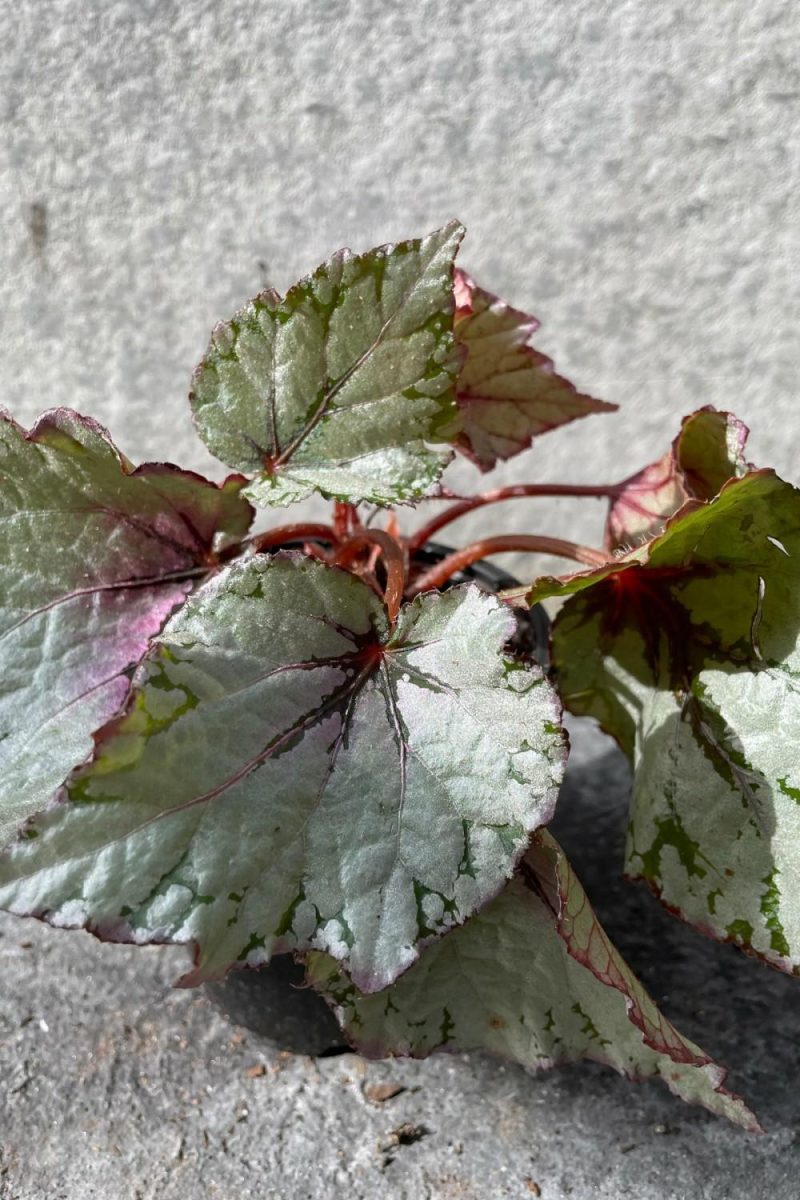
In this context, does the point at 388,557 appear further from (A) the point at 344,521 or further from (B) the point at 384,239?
(B) the point at 384,239

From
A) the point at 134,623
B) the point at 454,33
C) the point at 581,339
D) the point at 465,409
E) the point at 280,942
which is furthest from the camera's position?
the point at 581,339

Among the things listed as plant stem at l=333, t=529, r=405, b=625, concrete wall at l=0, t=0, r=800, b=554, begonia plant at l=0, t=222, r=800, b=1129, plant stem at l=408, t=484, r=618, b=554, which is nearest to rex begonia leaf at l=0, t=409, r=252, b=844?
begonia plant at l=0, t=222, r=800, b=1129

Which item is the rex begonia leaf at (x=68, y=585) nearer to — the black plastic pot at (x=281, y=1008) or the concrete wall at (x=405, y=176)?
the black plastic pot at (x=281, y=1008)

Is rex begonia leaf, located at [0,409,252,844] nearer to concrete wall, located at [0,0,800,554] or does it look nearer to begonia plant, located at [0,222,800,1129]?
begonia plant, located at [0,222,800,1129]

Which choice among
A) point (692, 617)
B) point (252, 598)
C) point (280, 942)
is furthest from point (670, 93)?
point (280, 942)

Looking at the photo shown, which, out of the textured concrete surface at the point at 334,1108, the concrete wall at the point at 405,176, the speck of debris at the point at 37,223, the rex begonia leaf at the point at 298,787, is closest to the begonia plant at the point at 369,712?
the rex begonia leaf at the point at 298,787

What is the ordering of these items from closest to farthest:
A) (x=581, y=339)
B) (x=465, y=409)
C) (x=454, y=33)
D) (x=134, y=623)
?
1. (x=134, y=623)
2. (x=465, y=409)
3. (x=454, y=33)
4. (x=581, y=339)

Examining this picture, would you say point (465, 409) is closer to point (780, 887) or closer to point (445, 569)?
point (445, 569)
